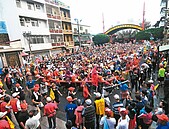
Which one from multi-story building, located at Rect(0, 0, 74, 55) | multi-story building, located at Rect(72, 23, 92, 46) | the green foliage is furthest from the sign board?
the green foliage

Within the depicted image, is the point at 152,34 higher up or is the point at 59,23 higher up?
the point at 59,23

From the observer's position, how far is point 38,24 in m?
28.2

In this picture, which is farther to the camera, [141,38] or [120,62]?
[141,38]

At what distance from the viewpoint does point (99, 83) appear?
8.97 metres

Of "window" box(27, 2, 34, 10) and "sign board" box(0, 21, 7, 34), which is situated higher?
"window" box(27, 2, 34, 10)

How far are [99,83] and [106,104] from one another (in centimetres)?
363

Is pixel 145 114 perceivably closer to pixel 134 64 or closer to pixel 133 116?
pixel 133 116

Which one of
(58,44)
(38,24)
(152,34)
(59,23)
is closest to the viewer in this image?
(38,24)

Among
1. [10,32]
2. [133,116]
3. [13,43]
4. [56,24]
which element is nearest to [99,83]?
[133,116]

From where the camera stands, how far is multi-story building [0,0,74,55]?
23203mm

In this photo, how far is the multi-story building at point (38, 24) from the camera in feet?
76.1

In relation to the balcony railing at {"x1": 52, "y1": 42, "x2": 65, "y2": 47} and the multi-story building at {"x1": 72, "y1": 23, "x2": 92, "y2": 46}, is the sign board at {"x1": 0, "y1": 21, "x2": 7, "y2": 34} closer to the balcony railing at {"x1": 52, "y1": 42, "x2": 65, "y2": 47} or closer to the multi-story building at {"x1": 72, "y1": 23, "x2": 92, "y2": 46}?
the balcony railing at {"x1": 52, "y1": 42, "x2": 65, "y2": 47}

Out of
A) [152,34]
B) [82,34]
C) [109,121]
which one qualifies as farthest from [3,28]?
[152,34]

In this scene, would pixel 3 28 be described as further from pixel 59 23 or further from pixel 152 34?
pixel 152 34
